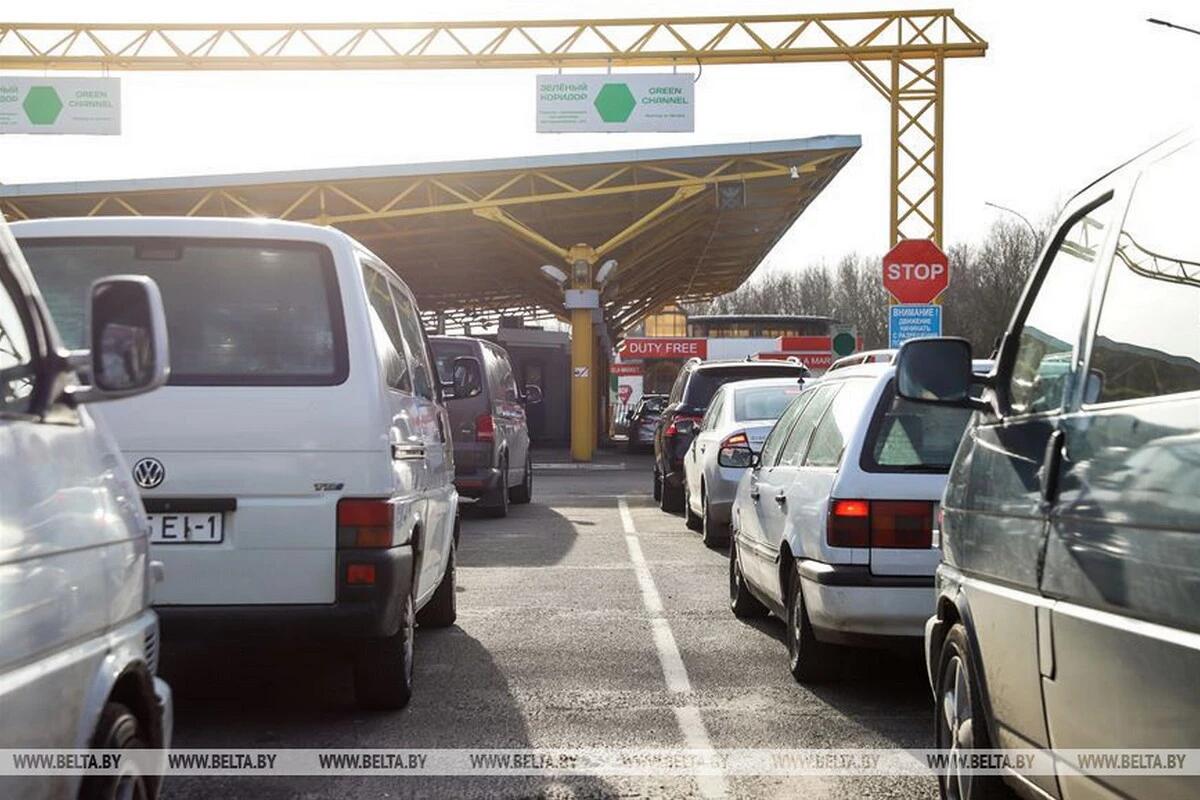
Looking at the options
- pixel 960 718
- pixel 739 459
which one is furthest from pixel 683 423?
pixel 960 718

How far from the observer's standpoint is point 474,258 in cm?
4275

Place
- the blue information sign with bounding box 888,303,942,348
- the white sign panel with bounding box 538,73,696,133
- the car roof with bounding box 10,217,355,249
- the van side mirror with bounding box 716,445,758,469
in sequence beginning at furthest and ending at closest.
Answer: the white sign panel with bounding box 538,73,696,133 → the blue information sign with bounding box 888,303,942,348 → the van side mirror with bounding box 716,445,758,469 → the car roof with bounding box 10,217,355,249

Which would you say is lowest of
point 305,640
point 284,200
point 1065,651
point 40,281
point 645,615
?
point 645,615

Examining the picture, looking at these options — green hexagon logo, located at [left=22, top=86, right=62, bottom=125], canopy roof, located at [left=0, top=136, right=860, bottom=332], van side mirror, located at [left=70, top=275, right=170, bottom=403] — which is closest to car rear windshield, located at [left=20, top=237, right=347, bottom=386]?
van side mirror, located at [left=70, top=275, right=170, bottom=403]

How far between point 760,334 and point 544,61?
114 ft

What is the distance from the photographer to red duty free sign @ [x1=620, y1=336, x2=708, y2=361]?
186ft

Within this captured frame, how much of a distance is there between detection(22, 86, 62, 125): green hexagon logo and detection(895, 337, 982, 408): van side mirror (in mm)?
26398

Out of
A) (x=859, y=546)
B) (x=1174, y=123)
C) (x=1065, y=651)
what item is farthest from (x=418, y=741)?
(x=1174, y=123)

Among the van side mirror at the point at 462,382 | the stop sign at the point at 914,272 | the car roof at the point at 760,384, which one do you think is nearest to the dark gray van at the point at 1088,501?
the van side mirror at the point at 462,382

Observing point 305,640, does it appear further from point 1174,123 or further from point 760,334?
point 760,334

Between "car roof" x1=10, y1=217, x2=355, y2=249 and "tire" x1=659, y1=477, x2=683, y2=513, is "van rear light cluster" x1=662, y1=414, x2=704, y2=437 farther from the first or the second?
"car roof" x1=10, y1=217, x2=355, y2=249

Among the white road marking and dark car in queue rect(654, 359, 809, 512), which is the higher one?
dark car in queue rect(654, 359, 809, 512)

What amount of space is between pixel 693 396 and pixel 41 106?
16.1 m

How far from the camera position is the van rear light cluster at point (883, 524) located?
6.65 metres
